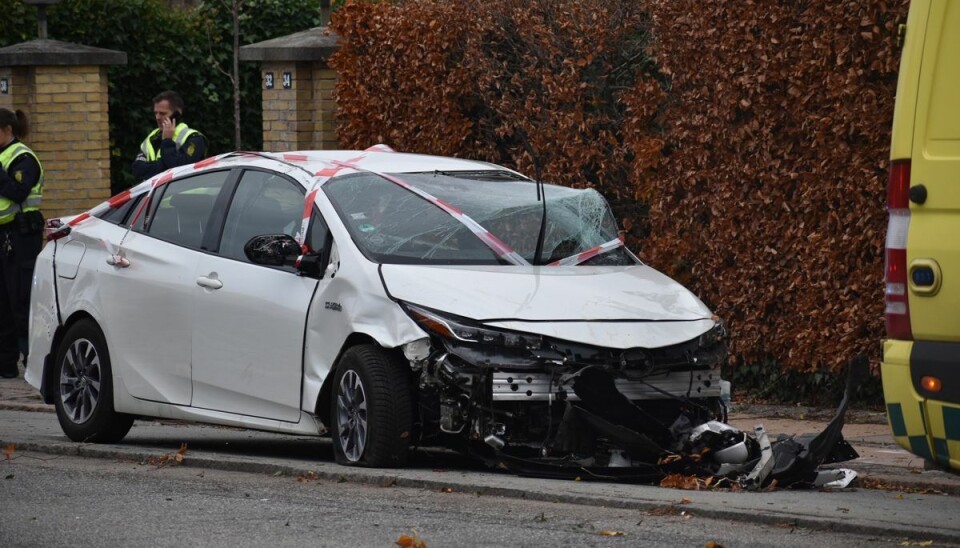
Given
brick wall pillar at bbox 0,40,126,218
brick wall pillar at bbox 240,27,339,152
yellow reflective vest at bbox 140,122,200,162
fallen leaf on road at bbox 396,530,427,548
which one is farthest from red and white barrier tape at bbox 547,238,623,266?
brick wall pillar at bbox 0,40,126,218

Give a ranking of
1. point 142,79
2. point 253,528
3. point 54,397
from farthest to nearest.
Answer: point 142,79
point 54,397
point 253,528

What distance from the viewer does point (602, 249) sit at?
9109mm

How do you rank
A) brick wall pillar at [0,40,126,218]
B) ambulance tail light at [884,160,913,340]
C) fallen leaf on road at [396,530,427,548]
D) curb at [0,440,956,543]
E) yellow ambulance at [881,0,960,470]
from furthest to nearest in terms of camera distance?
brick wall pillar at [0,40,126,218] < curb at [0,440,956,543] < fallen leaf on road at [396,530,427,548] < ambulance tail light at [884,160,913,340] < yellow ambulance at [881,0,960,470]

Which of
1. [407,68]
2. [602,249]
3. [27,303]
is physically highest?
[407,68]

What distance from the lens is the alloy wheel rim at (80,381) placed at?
9.85 m

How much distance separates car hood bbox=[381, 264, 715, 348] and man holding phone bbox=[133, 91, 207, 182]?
4865 mm

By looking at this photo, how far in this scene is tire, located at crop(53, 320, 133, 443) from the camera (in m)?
9.78

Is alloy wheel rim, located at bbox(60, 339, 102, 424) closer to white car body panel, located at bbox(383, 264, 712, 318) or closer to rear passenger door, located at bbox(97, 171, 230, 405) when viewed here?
rear passenger door, located at bbox(97, 171, 230, 405)

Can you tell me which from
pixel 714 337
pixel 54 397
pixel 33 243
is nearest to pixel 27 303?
pixel 33 243

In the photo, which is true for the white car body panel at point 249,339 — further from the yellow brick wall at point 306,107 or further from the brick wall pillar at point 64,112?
the brick wall pillar at point 64,112

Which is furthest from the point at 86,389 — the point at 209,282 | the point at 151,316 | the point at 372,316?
the point at 372,316

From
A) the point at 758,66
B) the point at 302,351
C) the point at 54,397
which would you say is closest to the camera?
the point at 302,351

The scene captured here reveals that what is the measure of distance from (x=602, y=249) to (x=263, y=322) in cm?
183

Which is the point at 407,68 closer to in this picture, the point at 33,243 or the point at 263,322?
the point at 33,243
